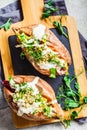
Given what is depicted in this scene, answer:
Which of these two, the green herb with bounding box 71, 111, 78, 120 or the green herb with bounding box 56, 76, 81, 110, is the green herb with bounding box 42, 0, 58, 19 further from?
the green herb with bounding box 71, 111, 78, 120

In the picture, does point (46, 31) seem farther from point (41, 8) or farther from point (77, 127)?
point (77, 127)

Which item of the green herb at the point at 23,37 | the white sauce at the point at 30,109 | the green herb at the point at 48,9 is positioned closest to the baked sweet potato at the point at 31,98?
the white sauce at the point at 30,109

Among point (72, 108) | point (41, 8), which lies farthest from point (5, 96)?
point (41, 8)

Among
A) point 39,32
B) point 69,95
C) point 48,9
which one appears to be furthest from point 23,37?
point 69,95

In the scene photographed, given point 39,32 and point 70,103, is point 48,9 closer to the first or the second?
point 39,32

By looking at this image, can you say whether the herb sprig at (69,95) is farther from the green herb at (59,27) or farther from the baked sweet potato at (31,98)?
the green herb at (59,27)

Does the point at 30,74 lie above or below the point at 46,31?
below

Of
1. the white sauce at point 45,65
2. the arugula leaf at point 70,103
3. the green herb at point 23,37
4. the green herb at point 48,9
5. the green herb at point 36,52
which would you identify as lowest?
the arugula leaf at point 70,103
